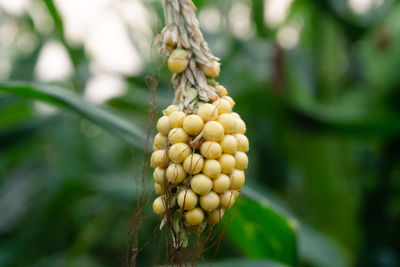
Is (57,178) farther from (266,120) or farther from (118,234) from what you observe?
(266,120)

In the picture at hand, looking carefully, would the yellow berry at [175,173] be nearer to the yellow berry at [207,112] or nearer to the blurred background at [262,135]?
the yellow berry at [207,112]

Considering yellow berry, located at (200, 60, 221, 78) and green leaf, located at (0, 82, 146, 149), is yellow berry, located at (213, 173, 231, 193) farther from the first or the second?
green leaf, located at (0, 82, 146, 149)

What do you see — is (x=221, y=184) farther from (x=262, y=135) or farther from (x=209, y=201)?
(x=262, y=135)

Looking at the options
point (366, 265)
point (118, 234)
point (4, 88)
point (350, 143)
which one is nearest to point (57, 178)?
point (118, 234)

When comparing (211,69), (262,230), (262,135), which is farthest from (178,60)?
(262,135)

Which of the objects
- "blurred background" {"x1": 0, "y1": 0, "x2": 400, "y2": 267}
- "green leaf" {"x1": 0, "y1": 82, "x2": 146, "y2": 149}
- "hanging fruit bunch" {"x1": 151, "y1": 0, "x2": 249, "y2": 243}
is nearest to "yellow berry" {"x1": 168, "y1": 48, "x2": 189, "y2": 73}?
"hanging fruit bunch" {"x1": 151, "y1": 0, "x2": 249, "y2": 243}
